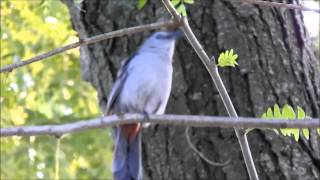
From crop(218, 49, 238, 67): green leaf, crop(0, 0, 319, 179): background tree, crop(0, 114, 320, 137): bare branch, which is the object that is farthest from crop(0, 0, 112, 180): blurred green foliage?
crop(0, 114, 320, 137): bare branch

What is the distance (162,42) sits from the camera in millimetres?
2701

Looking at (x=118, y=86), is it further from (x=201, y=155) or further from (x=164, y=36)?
(x=201, y=155)

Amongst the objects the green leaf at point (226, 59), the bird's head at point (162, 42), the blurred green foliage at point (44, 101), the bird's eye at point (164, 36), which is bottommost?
the blurred green foliage at point (44, 101)

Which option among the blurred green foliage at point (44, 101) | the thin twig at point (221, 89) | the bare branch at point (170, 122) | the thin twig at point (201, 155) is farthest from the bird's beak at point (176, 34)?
the bare branch at point (170, 122)

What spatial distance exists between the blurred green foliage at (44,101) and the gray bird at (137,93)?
3.25 feet

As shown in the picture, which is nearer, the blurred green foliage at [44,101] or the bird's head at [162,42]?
the bird's head at [162,42]

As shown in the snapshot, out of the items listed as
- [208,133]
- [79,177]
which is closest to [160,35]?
[208,133]

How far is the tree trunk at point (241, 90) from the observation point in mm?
2381

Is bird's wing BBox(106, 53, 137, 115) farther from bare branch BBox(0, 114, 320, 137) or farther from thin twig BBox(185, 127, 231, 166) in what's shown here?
bare branch BBox(0, 114, 320, 137)

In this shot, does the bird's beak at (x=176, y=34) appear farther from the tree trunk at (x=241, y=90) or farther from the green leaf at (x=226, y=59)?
the green leaf at (x=226, y=59)

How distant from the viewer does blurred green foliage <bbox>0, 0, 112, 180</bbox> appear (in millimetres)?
3852

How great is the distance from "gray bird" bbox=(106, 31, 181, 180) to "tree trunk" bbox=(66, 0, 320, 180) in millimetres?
81

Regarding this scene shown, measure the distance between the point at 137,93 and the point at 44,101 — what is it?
6.72 feet

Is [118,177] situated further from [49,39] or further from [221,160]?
[49,39]
